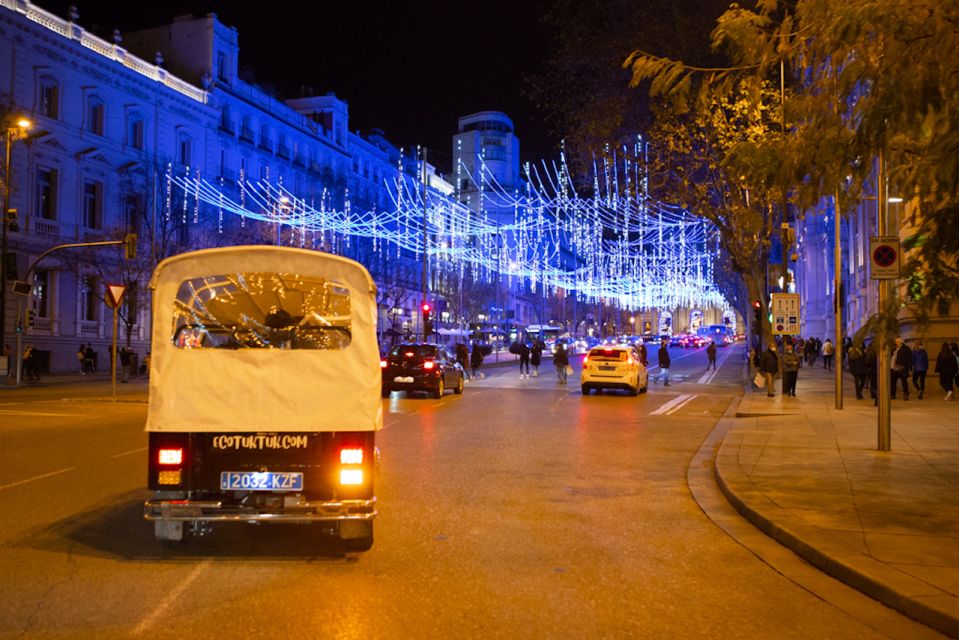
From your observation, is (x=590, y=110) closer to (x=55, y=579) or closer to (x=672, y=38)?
(x=672, y=38)

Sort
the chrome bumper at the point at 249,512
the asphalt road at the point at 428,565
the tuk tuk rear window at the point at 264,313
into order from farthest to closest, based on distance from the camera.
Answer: the tuk tuk rear window at the point at 264,313
the chrome bumper at the point at 249,512
the asphalt road at the point at 428,565

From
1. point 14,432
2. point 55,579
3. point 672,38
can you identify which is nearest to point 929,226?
point 55,579

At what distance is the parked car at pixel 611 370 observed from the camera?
86.3ft

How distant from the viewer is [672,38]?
22.5 metres

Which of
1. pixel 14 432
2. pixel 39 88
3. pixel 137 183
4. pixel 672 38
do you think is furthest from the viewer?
pixel 137 183

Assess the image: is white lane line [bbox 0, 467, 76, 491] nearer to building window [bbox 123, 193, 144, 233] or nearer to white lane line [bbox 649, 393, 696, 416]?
white lane line [bbox 649, 393, 696, 416]

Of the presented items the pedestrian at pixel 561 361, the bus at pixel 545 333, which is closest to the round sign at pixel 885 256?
the pedestrian at pixel 561 361

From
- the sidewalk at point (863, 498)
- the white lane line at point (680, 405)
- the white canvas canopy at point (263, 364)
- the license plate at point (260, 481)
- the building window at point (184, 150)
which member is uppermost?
the building window at point (184, 150)

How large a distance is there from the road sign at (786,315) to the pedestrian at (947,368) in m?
3.64

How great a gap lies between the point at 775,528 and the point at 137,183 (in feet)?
134

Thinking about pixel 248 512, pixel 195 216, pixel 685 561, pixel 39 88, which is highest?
pixel 39 88

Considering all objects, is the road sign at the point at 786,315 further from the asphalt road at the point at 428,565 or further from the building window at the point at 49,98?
the building window at the point at 49,98

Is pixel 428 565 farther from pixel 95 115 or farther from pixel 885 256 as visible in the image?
pixel 95 115

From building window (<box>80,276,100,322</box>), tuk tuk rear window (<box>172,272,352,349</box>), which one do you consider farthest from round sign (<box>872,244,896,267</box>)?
building window (<box>80,276,100,322</box>)
